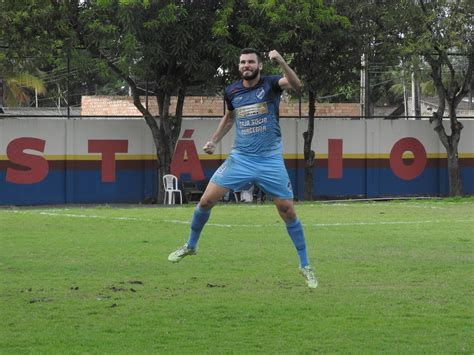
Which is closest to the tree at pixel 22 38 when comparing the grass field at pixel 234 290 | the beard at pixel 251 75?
the grass field at pixel 234 290

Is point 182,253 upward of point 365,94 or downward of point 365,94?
downward

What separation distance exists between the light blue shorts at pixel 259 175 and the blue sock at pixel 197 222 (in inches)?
14.3

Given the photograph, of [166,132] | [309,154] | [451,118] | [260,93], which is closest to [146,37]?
[166,132]

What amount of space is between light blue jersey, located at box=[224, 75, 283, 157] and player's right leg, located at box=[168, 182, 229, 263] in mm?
489

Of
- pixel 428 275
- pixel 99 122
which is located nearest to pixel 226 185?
pixel 428 275

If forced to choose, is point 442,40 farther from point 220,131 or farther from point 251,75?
point 251,75

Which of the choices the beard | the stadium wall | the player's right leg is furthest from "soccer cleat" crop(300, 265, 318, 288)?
the stadium wall

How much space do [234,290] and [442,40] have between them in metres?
21.7

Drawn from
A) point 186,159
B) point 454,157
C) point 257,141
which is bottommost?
point 257,141

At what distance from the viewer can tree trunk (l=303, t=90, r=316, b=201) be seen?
3173 centimetres

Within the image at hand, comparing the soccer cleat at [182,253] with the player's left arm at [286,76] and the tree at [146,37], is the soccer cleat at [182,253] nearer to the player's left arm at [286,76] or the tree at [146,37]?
the player's left arm at [286,76]

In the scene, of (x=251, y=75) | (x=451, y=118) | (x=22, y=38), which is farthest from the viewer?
(x=451, y=118)

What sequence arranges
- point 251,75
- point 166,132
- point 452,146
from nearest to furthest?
point 251,75 → point 166,132 → point 452,146

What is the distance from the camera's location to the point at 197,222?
36.3 ft
